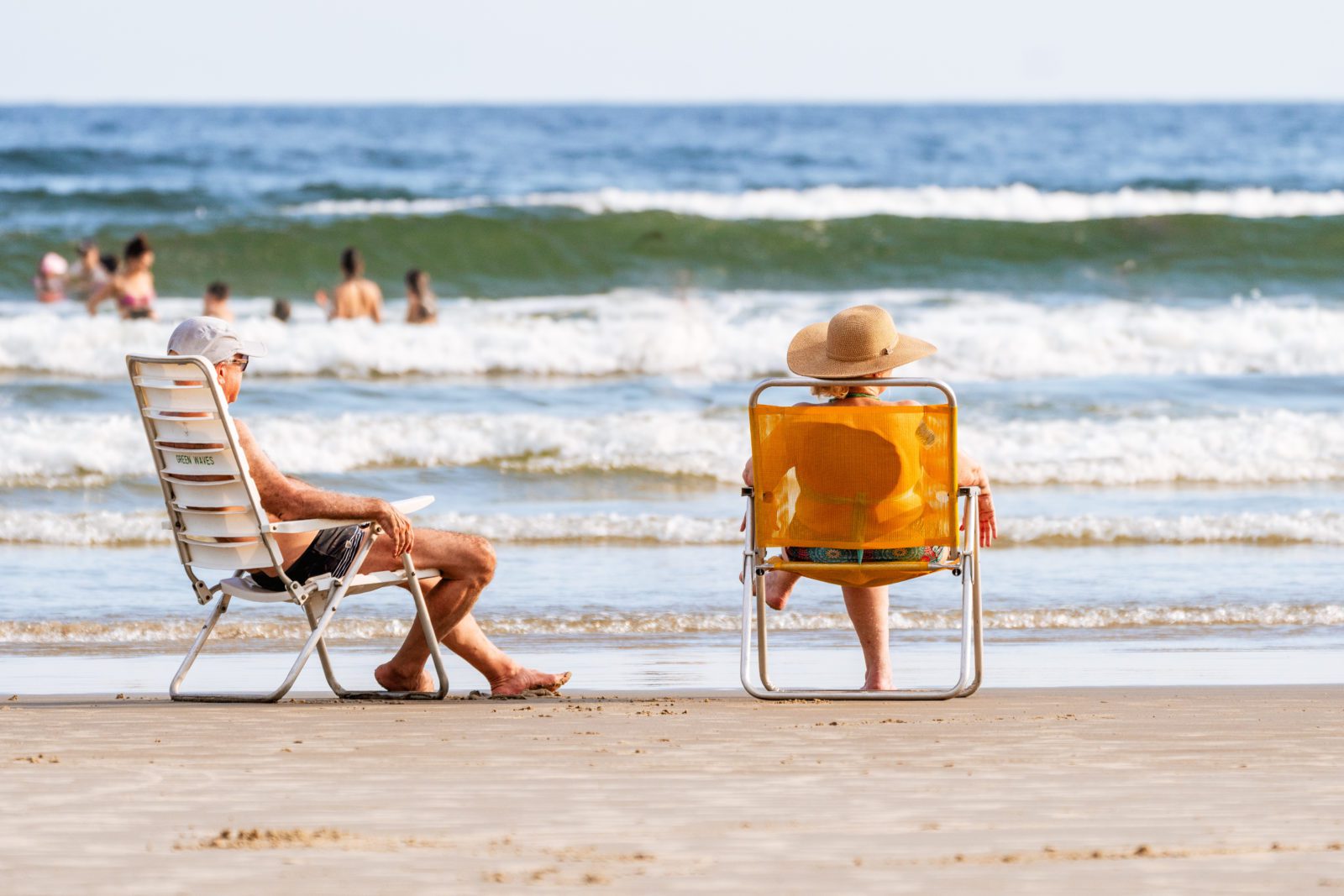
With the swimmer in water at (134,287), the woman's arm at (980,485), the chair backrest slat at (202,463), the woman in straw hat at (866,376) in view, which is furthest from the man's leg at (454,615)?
the swimmer in water at (134,287)

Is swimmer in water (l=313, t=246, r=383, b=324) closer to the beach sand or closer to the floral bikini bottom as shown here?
the beach sand

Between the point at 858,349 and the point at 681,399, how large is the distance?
7965mm

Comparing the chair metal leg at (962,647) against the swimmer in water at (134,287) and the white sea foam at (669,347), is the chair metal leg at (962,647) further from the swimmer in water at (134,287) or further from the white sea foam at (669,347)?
the swimmer in water at (134,287)

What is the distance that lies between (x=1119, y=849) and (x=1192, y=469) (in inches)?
277

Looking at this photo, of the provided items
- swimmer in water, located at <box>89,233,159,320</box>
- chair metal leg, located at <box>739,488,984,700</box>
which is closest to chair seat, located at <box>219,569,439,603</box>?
chair metal leg, located at <box>739,488,984,700</box>

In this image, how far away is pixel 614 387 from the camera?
13.5 meters

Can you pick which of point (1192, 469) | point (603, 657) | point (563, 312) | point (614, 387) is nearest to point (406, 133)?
point (563, 312)

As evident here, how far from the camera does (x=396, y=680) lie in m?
5.14

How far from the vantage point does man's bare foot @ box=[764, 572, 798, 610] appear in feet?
17.0

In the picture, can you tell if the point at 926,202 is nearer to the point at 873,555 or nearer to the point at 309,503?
the point at 873,555

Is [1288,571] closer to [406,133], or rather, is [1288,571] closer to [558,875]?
[558,875]

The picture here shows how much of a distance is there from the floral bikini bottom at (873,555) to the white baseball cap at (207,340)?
1.56 metres

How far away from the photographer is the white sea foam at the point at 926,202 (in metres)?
26.7

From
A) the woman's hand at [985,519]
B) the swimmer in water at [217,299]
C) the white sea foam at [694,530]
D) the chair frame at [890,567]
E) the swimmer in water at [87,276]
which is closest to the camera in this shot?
the chair frame at [890,567]
